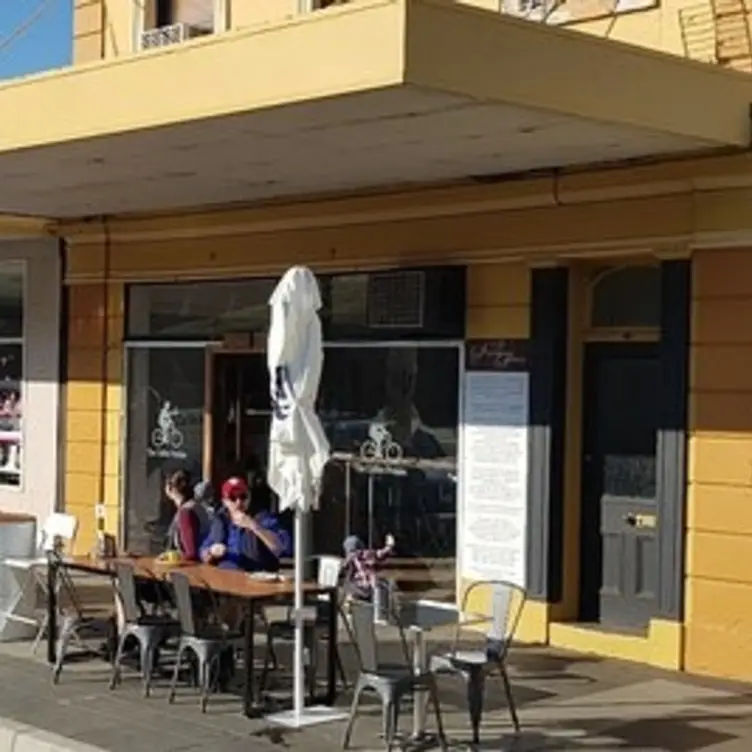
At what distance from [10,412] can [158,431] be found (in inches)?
99.5

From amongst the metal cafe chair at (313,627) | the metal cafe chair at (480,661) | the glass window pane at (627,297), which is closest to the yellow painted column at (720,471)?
the glass window pane at (627,297)

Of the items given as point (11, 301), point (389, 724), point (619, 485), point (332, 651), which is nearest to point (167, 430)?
point (11, 301)

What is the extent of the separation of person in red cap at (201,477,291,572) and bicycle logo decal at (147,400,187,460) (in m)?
5.27

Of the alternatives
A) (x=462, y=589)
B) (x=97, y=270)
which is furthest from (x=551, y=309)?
(x=97, y=270)

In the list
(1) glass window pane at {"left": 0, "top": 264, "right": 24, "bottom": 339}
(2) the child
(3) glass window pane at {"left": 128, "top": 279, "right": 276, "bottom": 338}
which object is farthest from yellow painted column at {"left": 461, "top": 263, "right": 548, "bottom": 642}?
(1) glass window pane at {"left": 0, "top": 264, "right": 24, "bottom": 339}

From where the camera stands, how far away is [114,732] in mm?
9148

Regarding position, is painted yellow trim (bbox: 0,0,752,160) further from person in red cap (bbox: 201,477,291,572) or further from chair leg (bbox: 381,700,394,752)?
chair leg (bbox: 381,700,394,752)

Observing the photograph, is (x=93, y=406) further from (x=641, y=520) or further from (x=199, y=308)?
(x=641, y=520)

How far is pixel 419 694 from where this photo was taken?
8742mm

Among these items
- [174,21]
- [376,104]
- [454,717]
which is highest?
[174,21]

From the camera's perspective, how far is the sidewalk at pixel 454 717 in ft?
29.3

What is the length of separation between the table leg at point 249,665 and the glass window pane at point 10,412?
8.71 meters

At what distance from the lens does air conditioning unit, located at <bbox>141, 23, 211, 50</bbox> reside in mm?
15375

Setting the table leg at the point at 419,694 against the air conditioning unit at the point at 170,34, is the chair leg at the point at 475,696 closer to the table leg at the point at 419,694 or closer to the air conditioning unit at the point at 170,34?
the table leg at the point at 419,694
